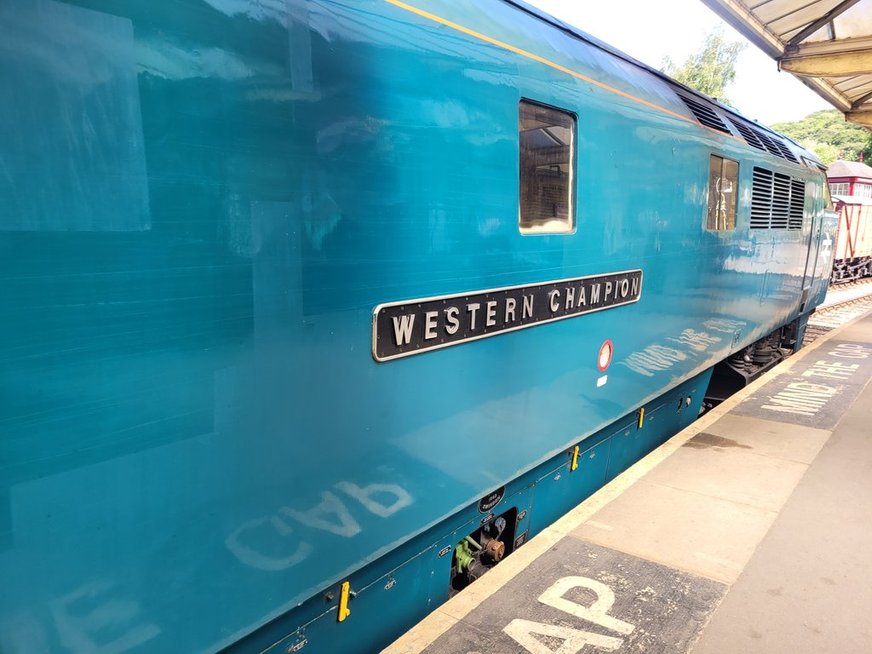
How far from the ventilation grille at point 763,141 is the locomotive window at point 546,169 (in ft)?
11.3

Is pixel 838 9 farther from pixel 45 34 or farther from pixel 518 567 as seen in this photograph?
pixel 45 34

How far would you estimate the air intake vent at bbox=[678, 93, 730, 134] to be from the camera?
452 cm

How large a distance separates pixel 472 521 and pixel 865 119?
15478 mm

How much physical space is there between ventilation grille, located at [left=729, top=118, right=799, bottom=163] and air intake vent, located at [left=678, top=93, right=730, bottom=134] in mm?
560

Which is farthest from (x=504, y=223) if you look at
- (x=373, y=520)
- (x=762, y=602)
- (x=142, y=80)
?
(x=762, y=602)

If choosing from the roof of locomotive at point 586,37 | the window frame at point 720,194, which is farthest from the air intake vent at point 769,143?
the window frame at point 720,194

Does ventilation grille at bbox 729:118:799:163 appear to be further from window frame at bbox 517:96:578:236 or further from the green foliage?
the green foliage

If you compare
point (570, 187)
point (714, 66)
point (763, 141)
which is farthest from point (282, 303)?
point (714, 66)

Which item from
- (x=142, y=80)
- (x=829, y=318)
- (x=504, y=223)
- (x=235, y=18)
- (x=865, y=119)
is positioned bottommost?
(x=829, y=318)

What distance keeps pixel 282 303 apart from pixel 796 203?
748 centimetres

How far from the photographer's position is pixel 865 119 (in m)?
13.8

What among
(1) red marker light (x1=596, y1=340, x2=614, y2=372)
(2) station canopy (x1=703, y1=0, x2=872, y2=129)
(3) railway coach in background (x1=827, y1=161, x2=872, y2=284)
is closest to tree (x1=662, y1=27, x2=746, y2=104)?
(3) railway coach in background (x1=827, y1=161, x2=872, y2=284)

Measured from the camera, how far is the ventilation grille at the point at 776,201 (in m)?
5.73

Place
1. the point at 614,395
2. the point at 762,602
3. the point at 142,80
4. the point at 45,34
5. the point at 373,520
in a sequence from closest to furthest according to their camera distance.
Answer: the point at 45,34 → the point at 142,80 → the point at 373,520 → the point at 762,602 → the point at 614,395
